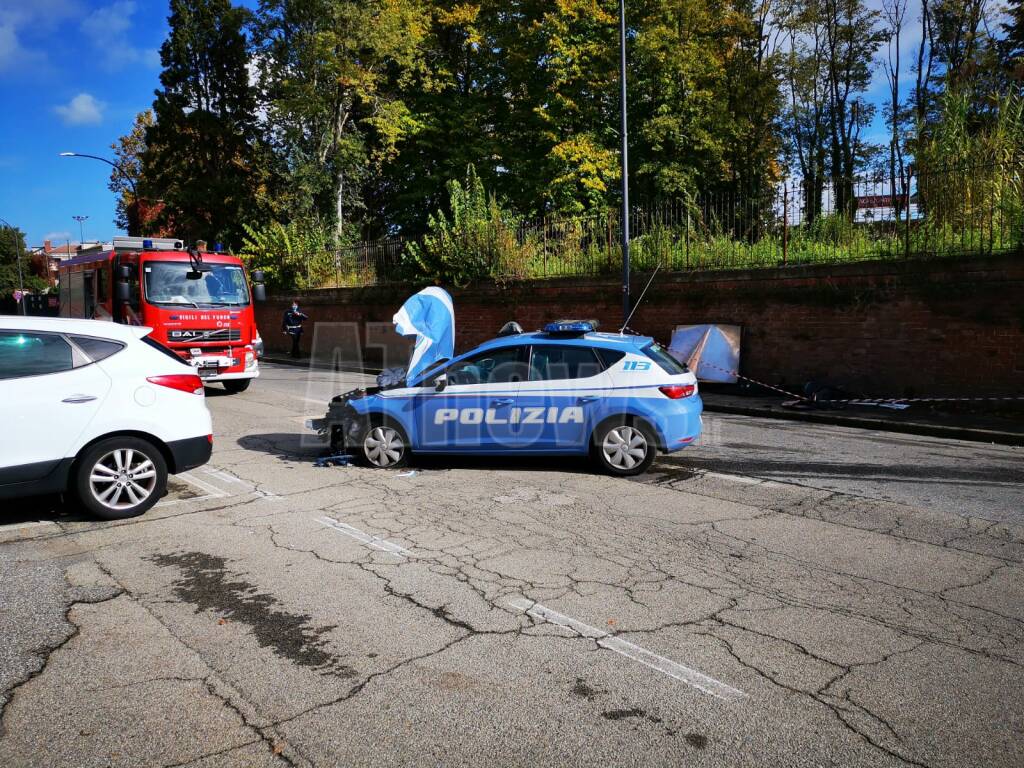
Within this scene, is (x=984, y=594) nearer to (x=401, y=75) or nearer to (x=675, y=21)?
(x=675, y=21)

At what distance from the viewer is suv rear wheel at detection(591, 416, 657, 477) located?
7926 millimetres

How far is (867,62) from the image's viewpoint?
1237 inches

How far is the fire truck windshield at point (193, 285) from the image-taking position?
45.4 ft

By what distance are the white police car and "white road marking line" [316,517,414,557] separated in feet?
6.50

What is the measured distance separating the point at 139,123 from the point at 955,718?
56.2 meters

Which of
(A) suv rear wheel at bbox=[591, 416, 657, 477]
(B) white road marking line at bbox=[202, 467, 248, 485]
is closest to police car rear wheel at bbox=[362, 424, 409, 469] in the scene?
(B) white road marking line at bbox=[202, 467, 248, 485]

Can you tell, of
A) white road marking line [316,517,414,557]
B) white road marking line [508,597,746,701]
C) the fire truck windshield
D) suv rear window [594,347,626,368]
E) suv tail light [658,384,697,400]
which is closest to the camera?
white road marking line [508,597,746,701]

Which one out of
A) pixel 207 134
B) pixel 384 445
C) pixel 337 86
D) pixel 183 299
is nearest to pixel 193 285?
pixel 183 299

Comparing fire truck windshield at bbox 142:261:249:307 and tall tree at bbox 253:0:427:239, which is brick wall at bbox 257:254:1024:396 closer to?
fire truck windshield at bbox 142:261:249:307

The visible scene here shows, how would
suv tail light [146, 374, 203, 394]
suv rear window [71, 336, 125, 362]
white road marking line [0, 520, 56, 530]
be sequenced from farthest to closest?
suv tail light [146, 374, 203, 394] → suv rear window [71, 336, 125, 362] → white road marking line [0, 520, 56, 530]

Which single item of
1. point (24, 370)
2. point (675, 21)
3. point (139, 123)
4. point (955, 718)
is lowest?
point (955, 718)

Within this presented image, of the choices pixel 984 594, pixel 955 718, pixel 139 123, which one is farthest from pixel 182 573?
pixel 139 123

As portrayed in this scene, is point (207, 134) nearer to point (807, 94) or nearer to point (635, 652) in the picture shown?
point (807, 94)

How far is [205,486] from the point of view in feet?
25.2
